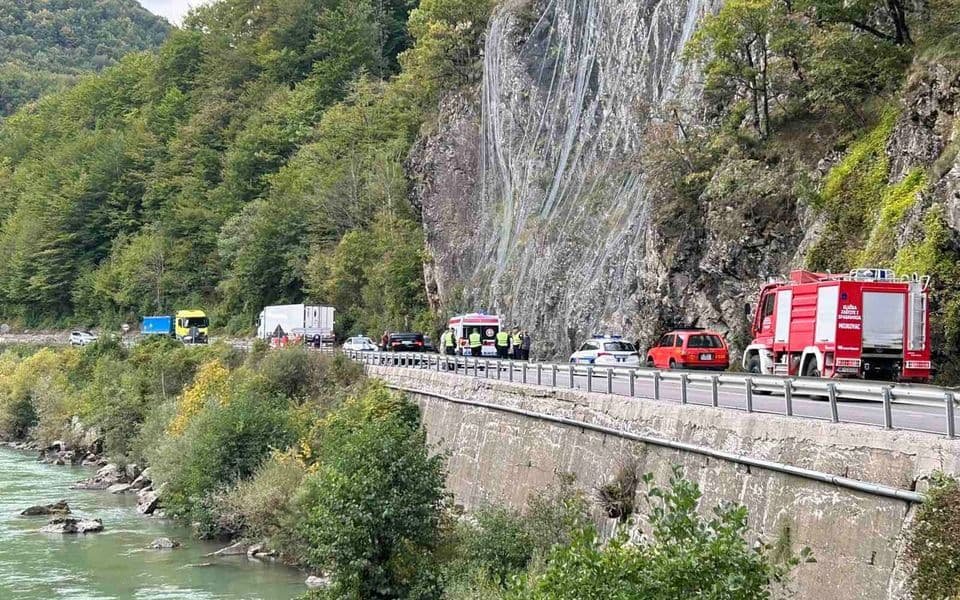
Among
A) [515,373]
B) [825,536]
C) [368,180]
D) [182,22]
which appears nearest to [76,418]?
[368,180]

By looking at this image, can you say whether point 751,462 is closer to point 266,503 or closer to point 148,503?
point 266,503

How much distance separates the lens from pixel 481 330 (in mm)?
46375

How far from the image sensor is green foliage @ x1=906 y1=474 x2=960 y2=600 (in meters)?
10.8

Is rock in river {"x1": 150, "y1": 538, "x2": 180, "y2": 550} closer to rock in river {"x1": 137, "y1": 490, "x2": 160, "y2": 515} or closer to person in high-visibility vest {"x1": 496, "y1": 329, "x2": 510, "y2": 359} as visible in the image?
rock in river {"x1": 137, "y1": 490, "x2": 160, "y2": 515}

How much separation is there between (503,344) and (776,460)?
29935 millimetres

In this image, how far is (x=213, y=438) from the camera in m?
36.1

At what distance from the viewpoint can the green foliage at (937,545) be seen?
10805 mm

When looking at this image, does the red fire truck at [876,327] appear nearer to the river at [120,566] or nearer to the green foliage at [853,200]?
the green foliage at [853,200]

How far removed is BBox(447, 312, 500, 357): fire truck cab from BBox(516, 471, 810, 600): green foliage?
32.6 metres

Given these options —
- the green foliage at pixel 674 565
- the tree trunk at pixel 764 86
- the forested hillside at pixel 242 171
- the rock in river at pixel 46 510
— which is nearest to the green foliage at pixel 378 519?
the green foliage at pixel 674 565

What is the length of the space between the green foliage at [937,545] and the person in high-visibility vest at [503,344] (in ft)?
108

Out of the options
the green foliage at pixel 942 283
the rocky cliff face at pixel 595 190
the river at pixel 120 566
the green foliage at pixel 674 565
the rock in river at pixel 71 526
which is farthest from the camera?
the rocky cliff face at pixel 595 190

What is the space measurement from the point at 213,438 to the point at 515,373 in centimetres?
1150

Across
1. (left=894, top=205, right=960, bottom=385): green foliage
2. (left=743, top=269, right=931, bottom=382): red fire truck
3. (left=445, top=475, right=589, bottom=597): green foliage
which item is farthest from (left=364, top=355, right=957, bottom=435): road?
(left=894, top=205, right=960, bottom=385): green foliage
